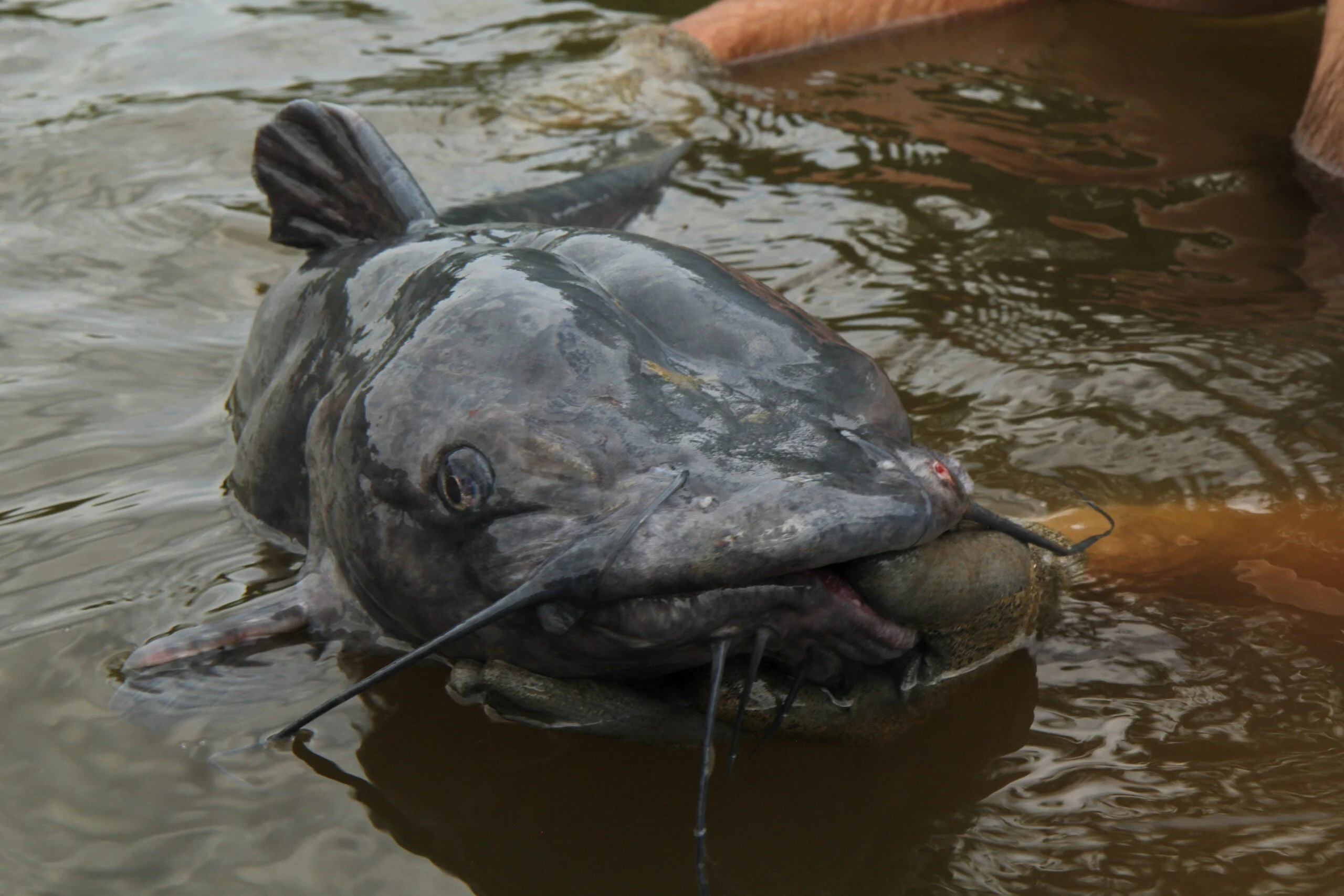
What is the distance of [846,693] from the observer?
6.73 feet

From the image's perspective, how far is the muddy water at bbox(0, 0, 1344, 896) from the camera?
200cm

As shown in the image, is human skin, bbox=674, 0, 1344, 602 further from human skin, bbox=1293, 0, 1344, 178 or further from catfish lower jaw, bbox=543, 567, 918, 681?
catfish lower jaw, bbox=543, 567, 918, 681

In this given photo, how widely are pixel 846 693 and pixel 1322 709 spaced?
2.50ft

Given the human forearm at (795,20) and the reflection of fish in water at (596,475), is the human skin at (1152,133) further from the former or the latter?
the reflection of fish in water at (596,475)

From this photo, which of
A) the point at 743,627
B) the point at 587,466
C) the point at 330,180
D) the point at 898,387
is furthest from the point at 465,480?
the point at 898,387

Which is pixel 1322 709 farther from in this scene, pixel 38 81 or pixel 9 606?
pixel 38 81

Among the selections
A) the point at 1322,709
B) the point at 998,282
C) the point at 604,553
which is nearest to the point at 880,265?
the point at 998,282

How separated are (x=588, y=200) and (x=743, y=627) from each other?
108 inches

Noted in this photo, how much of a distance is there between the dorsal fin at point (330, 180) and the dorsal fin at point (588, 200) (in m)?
0.44

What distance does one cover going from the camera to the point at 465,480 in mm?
1963

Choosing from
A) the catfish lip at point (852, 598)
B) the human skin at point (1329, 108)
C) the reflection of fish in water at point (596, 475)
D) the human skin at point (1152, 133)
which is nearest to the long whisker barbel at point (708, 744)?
the reflection of fish in water at point (596, 475)

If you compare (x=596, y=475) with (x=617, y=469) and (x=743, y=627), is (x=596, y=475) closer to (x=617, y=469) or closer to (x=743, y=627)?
(x=617, y=469)

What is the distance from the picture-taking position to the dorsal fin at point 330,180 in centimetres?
290

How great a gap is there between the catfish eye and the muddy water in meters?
0.50
